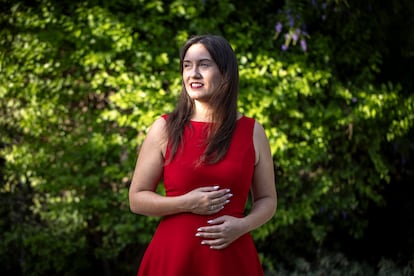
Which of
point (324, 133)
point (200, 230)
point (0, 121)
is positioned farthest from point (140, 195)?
point (0, 121)

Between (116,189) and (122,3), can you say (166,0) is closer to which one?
(122,3)

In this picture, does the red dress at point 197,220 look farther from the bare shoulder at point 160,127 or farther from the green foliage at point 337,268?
the green foliage at point 337,268

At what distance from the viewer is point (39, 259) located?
19.0 ft

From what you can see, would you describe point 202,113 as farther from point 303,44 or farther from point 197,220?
point 303,44

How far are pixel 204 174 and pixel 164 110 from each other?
251 cm

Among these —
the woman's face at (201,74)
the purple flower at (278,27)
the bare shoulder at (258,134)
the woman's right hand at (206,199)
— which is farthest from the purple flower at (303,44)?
the woman's right hand at (206,199)

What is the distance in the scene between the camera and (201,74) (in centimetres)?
230

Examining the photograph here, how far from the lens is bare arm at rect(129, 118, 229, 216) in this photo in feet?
7.36

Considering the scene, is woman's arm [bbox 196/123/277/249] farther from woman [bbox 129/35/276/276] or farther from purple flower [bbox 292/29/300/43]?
purple flower [bbox 292/29/300/43]

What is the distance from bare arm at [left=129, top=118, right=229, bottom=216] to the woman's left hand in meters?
0.05

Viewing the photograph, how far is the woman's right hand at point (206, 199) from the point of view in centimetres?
223

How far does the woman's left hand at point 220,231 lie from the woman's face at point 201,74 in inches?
18.3

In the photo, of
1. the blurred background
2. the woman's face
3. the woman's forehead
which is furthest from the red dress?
the blurred background

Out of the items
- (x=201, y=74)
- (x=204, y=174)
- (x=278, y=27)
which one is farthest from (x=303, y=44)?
(x=204, y=174)
